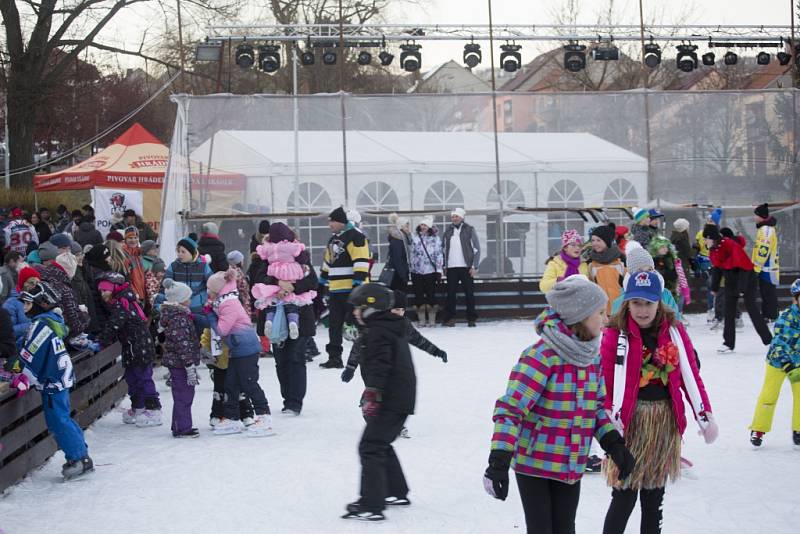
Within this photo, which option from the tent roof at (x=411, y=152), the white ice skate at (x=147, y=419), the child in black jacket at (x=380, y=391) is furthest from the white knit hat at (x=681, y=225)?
the child in black jacket at (x=380, y=391)

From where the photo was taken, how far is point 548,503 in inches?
171

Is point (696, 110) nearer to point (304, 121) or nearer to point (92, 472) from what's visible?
point (304, 121)

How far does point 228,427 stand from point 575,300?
16.2ft

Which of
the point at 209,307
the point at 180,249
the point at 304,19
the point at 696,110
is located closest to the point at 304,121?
the point at 696,110

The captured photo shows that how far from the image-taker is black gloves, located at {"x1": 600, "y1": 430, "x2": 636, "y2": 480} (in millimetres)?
4379

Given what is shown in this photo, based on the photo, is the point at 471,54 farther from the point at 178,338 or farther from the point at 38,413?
the point at 38,413

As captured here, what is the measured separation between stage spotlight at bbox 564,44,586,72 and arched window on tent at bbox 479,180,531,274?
7.57m

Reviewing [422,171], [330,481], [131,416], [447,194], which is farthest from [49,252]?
[447,194]

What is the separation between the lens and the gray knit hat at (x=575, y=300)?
425cm

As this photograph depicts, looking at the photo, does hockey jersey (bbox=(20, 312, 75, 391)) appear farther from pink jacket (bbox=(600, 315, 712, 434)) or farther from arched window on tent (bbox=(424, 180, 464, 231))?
arched window on tent (bbox=(424, 180, 464, 231))

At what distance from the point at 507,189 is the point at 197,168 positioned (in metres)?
5.03

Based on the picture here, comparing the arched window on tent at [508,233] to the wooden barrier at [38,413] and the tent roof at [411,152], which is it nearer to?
the tent roof at [411,152]

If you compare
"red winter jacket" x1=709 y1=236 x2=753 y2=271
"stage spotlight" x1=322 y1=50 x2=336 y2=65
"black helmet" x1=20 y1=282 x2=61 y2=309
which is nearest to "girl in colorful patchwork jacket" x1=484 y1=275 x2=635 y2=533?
"black helmet" x1=20 y1=282 x2=61 y2=309

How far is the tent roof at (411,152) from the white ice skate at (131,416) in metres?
8.75
